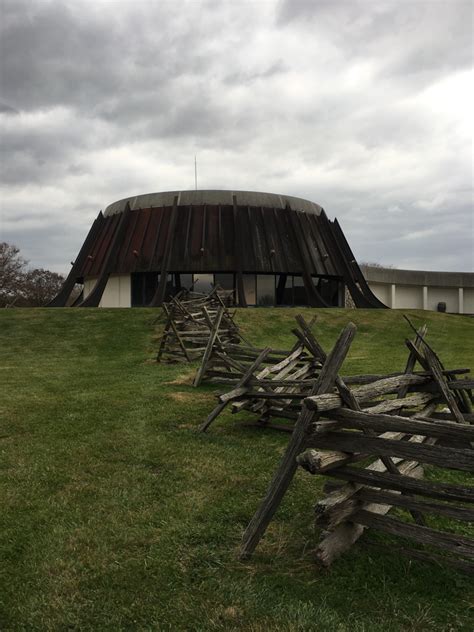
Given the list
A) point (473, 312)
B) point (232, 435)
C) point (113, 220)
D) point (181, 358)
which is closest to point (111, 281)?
point (113, 220)

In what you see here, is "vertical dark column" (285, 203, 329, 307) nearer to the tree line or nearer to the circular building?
the circular building

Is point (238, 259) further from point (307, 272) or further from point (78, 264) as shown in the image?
point (78, 264)

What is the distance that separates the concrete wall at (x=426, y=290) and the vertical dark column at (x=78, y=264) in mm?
28460

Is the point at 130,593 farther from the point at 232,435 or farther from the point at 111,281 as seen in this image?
the point at 111,281

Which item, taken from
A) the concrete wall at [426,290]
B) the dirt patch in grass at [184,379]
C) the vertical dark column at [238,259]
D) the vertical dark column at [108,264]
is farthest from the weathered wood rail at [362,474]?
the concrete wall at [426,290]

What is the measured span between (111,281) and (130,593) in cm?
3633

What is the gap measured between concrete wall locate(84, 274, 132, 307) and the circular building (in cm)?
8

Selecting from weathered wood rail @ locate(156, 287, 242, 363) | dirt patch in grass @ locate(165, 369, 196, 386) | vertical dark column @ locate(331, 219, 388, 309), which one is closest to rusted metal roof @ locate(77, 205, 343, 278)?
vertical dark column @ locate(331, 219, 388, 309)

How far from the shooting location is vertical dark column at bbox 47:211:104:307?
41000mm

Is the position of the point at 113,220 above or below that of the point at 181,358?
above

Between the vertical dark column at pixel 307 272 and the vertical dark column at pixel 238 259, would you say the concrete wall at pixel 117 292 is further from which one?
the vertical dark column at pixel 307 272

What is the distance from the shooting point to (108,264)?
37.5 m

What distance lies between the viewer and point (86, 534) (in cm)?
514

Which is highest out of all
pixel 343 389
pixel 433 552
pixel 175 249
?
pixel 175 249
